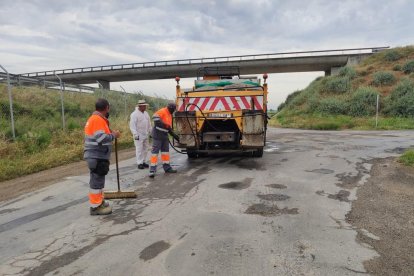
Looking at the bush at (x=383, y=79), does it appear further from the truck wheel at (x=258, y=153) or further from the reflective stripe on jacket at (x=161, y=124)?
the reflective stripe on jacket at (x=161, y=124)

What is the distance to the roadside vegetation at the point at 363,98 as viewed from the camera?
24.6m

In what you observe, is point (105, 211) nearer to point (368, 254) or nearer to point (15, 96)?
point (368, 254)

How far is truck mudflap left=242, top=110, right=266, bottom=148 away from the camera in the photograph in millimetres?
8219

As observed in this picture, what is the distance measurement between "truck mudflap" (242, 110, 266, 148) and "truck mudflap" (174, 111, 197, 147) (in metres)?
1.23

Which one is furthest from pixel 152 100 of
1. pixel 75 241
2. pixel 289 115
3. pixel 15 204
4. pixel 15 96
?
pixel 75 241

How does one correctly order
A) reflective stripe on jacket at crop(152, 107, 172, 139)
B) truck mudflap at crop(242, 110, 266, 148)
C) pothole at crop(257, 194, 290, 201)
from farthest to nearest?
truck mudflap at crop(242, 110, 266, 148), reflective stripe on jacket at crop(152, 107, 172, 139), pothole at crop(257, 194, 290, 201)

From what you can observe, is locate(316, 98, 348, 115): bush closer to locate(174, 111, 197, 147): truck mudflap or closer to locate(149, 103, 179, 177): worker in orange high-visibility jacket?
locate(174, 111, 197, 147): truck mudflap

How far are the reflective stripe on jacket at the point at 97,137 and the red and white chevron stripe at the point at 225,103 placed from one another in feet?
12.2

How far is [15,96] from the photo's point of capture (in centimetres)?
1505

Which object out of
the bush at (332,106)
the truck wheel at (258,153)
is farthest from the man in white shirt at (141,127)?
the bush at (332,106)

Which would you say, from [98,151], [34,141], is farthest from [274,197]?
[34,141]

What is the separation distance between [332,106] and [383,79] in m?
6.02

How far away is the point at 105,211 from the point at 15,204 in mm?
1861

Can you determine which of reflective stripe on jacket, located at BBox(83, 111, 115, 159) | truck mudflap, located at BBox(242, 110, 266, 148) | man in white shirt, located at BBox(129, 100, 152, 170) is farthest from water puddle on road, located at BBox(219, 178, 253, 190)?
man in white shirt, located at BBox(129, 100, 152, 170)
